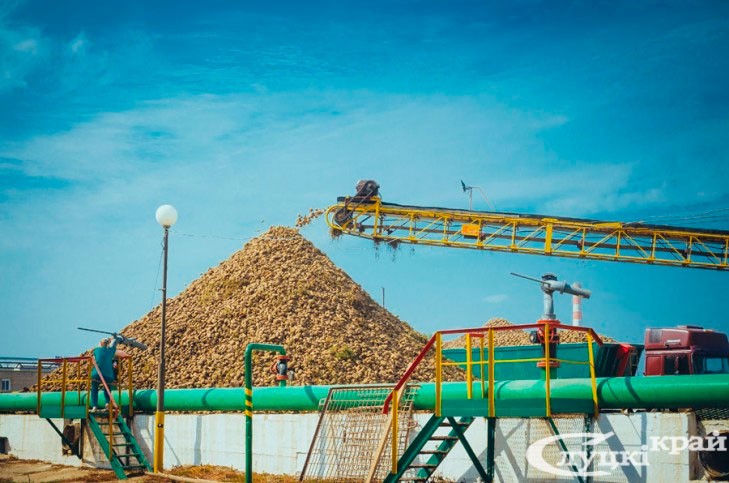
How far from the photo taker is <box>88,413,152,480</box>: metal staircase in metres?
18.5

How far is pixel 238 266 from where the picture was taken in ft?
111

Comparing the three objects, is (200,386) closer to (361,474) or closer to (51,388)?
(51,388)

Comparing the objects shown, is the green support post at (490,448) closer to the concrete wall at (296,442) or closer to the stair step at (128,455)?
the concrete wall at (296,442)

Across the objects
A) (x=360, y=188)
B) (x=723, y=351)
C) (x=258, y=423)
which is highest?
(x=360, y=188)

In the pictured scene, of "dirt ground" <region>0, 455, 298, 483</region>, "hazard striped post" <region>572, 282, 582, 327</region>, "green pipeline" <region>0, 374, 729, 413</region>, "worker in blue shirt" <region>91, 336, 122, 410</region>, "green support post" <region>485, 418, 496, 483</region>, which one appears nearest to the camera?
"green pipeline" <region>0, 374, 729, 413</region>

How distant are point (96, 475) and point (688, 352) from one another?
15.1m

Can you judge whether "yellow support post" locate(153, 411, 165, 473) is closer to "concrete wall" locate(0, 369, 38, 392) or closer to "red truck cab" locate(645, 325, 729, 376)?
"red truck cab" locate(645, 325, 729, 376)

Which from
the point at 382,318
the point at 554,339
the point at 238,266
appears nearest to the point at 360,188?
the point at 382,318

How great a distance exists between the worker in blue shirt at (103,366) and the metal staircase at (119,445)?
522mm

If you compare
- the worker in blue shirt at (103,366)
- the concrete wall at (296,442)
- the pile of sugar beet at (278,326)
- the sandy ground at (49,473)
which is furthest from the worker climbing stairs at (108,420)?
the pile of sugar beet at (278,326)

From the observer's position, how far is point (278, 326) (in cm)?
2794

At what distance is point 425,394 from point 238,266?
20109mm

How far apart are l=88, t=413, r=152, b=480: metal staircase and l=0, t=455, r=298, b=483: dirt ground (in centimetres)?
36

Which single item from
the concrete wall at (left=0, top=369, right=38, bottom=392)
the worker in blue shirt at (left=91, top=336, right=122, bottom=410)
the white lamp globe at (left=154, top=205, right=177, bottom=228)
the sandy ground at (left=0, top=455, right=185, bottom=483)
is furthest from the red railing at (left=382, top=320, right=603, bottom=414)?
the concrete wall at (left=0, top=369, right=38, bottom=392)
